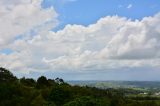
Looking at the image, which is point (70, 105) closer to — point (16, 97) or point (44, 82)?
point (16, 97)

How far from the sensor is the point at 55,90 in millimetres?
117000

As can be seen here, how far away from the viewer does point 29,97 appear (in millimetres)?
107875

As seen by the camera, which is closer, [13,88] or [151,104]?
[13,88]

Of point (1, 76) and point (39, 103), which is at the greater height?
point (1, 76)

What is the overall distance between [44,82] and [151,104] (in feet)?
147

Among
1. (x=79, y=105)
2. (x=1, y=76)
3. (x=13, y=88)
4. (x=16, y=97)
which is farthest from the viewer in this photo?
(x=1, y=76)

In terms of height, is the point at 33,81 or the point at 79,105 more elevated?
the point at 33,81

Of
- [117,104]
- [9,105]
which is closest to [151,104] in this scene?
[117,104]

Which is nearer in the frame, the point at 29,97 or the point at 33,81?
the point at 29,97

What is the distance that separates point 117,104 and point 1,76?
45.3 m

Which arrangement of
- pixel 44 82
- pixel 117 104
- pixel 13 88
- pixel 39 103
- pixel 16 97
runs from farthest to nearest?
pixel 44 82 → pixel 117 104 → pixel 13 88 → pixel 16 97 → pixel 39 103

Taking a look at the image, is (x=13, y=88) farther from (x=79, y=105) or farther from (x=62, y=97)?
(x=79, y=105)

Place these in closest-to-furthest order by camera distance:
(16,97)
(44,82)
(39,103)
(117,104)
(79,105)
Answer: (79,105) → (39,103) → (16,97) → (117,104) → (44,82)

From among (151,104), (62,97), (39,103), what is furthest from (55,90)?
(151,104)
